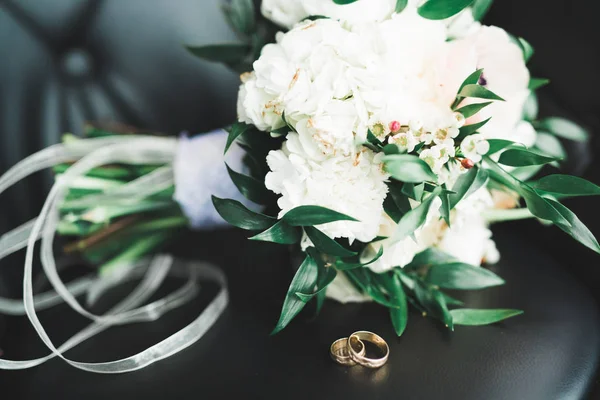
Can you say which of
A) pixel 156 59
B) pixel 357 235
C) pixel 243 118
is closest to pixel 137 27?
pixel 156 59

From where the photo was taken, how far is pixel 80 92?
0.77 meters

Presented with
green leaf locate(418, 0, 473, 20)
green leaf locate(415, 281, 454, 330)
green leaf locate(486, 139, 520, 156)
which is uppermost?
green leaf locate(418, 0, 473, 20)

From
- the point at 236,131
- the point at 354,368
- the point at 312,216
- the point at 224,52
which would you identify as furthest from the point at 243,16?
the point at 354,368

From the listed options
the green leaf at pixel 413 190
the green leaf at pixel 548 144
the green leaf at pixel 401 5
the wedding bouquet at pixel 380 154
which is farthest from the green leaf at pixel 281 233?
the green leaf at pixel 548 144

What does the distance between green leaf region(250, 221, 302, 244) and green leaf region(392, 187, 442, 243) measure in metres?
0.09

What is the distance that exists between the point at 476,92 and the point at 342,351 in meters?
0.26

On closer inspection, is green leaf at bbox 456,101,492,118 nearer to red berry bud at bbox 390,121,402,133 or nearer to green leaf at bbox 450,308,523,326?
red berry bud at bbox 390,121,402,133

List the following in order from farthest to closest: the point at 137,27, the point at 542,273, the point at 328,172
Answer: the point at 137,27 → the point at 542,273 → the point at 328,172

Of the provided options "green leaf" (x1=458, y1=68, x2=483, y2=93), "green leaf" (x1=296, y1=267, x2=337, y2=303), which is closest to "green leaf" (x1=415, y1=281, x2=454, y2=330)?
"green leaf" (x1=296, y1=267, x2=337, y2=303)

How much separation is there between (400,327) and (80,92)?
0.53 metres

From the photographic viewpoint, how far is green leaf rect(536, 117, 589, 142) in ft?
2.09

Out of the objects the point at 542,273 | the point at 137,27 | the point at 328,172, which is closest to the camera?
the point at 328,172

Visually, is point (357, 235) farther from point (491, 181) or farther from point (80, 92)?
point (80, 92)

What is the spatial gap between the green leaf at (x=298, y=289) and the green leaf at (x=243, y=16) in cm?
27
